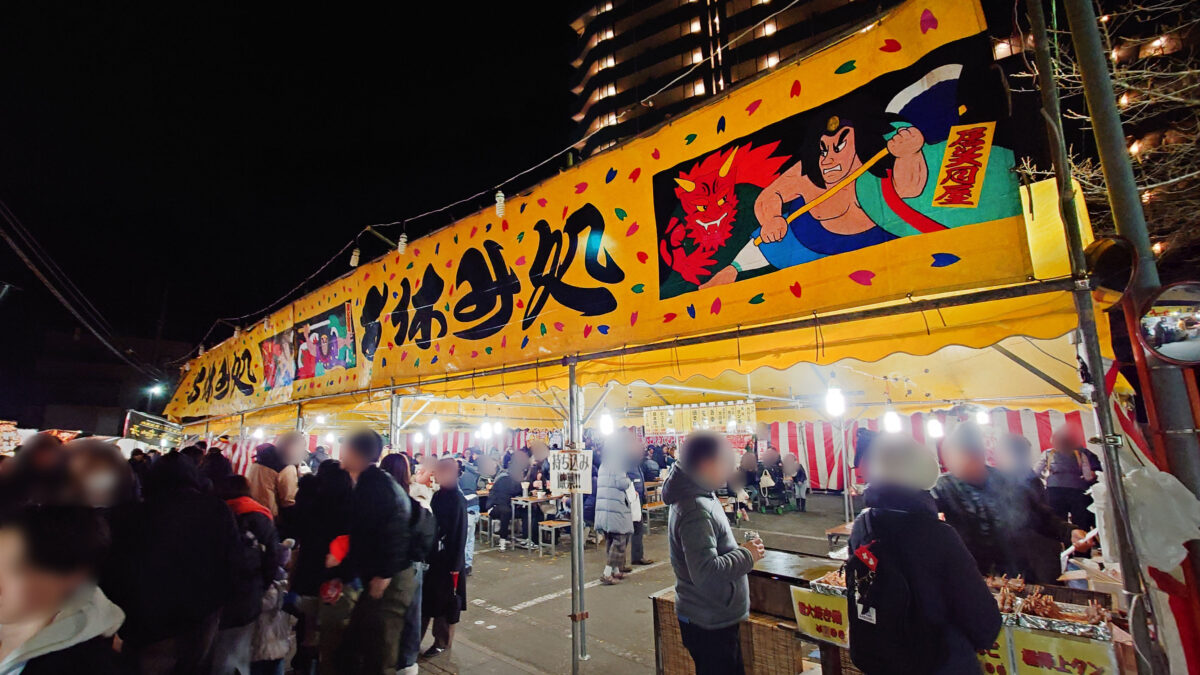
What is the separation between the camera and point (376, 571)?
4102 mm

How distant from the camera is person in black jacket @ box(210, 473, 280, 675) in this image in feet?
12.4

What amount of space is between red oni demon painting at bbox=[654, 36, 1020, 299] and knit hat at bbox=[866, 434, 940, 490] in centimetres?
138

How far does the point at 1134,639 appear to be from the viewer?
2395 mm

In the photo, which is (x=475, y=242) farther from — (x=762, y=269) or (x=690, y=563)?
(x=690, y=563)

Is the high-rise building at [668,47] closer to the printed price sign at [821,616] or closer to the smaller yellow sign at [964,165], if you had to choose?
the smaller yellow sign at [964,165]

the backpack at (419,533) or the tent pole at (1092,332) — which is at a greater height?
the tent pole at (1092,332)

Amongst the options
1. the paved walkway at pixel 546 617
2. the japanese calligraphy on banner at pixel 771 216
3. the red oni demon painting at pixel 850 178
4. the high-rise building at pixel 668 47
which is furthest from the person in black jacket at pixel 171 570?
the high-rise building at pixel 668 47

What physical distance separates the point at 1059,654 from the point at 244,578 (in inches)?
212

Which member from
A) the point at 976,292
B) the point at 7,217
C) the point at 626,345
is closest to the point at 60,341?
the point at 7,217

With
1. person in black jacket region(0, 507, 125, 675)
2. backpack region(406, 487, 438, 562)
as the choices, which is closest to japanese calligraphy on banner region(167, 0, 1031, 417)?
backpack region(406, 487, 438, 562)

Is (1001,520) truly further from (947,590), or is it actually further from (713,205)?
(713,205)

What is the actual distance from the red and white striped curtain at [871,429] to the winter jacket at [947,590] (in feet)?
27.1

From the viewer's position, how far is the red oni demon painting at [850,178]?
3.17 metres

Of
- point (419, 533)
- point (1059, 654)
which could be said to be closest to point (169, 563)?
point (419, 533)
